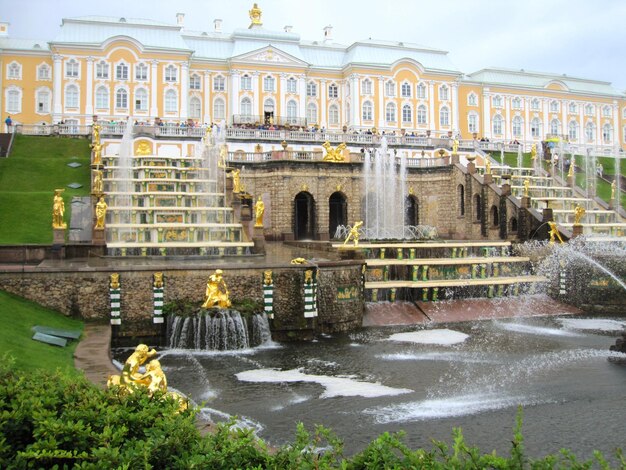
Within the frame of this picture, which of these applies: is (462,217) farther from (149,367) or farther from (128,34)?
(128,34)

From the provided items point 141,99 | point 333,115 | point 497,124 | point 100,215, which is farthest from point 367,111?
point 100,215

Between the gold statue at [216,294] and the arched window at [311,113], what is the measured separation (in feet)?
173

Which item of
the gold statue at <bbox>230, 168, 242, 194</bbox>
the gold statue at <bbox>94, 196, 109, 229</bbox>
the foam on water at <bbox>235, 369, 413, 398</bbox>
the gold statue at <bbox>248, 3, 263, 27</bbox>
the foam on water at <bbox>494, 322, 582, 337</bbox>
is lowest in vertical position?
the foam on water at <bbox>235, 369, 413, 398</bbox>

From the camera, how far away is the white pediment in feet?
220

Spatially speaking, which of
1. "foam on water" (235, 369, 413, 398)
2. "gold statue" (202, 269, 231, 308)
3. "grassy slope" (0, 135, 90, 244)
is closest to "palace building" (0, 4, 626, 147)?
"grassy slope" (0, 135, 90, 244)

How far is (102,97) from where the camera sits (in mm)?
62406

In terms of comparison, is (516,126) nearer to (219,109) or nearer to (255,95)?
(255,95)

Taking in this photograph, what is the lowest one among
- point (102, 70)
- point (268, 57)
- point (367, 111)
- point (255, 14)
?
point (367, 111)

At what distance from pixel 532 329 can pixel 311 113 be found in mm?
51622

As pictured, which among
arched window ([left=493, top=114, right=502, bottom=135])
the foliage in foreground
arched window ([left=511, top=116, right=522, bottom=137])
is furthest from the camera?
arched window ([left=511, top=116, right=522, bottom=137])

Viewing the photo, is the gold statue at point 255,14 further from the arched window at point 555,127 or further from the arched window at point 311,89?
the arched window at point 555,127

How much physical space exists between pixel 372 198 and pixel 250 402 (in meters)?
31.1

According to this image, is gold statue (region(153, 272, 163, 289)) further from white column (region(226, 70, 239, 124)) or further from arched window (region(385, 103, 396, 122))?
arched window (region(385, 103, 396, 122))

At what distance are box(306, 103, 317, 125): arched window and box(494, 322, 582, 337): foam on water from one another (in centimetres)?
4978
